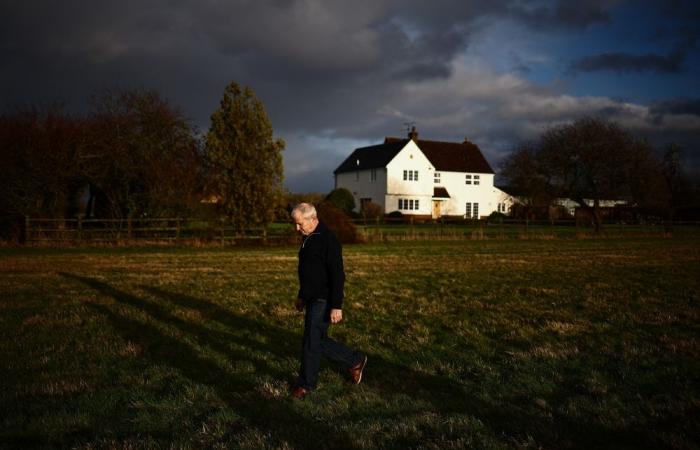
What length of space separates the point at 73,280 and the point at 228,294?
5.09 meters

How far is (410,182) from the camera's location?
64.0m

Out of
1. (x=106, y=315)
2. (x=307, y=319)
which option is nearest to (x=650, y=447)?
(x=307, y=319)

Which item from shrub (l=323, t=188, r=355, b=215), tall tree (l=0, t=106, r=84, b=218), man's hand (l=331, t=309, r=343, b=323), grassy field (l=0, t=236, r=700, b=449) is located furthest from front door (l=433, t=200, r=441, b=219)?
man's hand (l=331, t=309, r=343, b=323)

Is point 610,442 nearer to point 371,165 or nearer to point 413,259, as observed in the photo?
point 413,259

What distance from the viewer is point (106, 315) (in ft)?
31.2

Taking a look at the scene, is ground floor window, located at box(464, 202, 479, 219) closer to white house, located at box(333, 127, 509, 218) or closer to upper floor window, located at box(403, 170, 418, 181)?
white house, located at box(333, 127, 509, 218)

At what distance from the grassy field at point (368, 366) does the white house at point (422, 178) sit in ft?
164

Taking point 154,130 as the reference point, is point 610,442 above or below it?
below

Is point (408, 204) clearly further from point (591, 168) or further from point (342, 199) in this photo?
point (591, 168)

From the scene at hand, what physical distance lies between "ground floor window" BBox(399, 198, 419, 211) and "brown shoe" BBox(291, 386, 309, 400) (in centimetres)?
5864

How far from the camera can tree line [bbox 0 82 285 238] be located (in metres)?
26.5

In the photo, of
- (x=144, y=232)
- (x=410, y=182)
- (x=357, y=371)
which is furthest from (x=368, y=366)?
(x=410, y=182)

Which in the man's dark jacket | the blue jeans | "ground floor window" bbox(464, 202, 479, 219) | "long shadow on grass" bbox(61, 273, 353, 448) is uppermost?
"ground floor window" bbox(464, 202, 479, 219)

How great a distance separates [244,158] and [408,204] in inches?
1543
